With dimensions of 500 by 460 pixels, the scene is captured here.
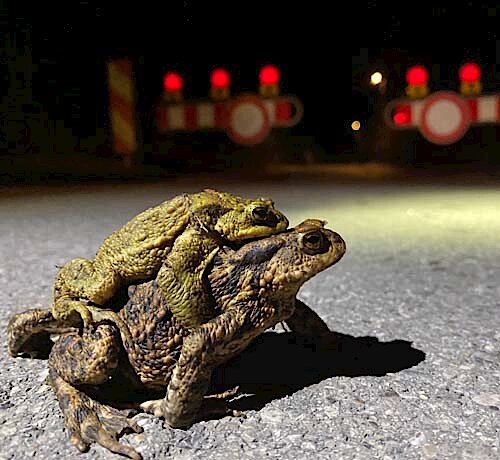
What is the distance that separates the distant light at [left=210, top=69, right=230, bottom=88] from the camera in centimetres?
962

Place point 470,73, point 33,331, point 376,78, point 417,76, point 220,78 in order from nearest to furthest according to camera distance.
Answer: point 33,331 < point 470,73 < point 417,76 < point 220,78 < point 376,78

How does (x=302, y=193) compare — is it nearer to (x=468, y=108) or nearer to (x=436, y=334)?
(x=468, y=108)

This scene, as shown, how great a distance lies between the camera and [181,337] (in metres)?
1.56

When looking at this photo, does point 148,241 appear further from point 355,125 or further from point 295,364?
point 355,125

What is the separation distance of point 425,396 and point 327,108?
9.47 metres

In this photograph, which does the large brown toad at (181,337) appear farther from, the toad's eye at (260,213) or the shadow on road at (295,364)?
the shadow on road at (295,364)

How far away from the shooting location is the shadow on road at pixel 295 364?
1.79 m

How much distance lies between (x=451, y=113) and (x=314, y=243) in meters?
7.91

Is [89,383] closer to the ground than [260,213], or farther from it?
closer to the ground

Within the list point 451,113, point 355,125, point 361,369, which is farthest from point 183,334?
point 355,125

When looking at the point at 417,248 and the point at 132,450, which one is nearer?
the point at 132,450

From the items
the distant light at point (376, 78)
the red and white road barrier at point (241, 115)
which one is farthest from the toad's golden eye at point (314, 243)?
the distant light at point (376, 78)

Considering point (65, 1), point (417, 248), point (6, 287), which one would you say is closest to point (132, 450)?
point (6, 287)

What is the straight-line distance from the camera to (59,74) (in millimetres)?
11453
